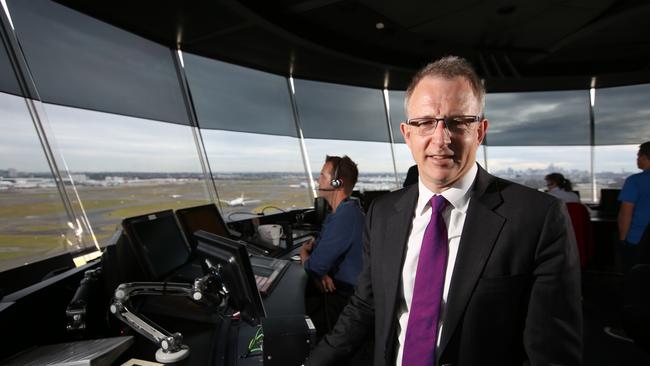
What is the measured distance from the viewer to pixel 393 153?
6988 mm

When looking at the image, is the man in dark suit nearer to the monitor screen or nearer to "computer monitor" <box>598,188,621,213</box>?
the monitor screen

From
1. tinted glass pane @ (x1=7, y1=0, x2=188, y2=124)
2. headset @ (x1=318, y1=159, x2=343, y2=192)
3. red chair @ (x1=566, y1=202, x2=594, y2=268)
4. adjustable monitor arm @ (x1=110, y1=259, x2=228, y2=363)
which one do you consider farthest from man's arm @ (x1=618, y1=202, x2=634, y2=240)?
tinted glass pane @ (x1=7, y1=0, x2=188, y2=124)

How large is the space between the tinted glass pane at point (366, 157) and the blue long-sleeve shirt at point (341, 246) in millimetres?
3560

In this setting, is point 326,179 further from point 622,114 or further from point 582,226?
point 622,114

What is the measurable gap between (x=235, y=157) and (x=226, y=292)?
399 cm

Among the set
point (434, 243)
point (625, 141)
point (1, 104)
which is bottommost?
point (625, 141)

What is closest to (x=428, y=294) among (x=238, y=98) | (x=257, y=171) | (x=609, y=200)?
(x=257, y=171)

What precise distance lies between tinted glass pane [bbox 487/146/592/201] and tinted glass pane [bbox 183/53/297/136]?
15.4 ft

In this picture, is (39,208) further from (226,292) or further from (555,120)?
(555,120)

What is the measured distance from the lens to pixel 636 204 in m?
2.88

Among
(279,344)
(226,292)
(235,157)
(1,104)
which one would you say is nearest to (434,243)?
(279,344)

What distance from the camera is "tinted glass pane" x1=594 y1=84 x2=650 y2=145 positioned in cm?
643

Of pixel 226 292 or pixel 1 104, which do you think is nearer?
pixel 226 292

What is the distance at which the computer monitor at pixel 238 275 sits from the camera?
1123 millimetres
